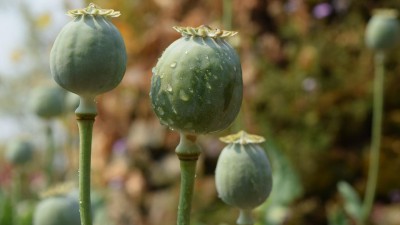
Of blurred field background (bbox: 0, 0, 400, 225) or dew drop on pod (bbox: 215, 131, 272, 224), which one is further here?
blurred field background (bbox: 0, 0, 400, 225)

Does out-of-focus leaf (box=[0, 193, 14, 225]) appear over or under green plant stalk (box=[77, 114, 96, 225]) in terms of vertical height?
under

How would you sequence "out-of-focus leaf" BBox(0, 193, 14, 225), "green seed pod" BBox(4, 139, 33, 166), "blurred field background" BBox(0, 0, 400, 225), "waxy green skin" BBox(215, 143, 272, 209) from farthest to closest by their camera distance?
"blurred field background" BBox(0, 0, 400, 225)
"green seed pod" BBox(4, 139, 33, 166)
"out-of-focus leaf" BBox(0, 193, 14, 225)
"waxy green skin" BBox(215, 143, 272, 209)

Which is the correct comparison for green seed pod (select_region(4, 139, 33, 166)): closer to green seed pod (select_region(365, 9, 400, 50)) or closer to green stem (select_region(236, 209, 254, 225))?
green seed pod (select_region(365, 9, 400, 50))

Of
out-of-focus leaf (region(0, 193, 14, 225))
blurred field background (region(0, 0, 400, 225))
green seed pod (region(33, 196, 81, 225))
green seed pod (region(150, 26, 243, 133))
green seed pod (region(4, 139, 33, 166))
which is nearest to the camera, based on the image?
green seed pod (region(150, 26, 243, 133))

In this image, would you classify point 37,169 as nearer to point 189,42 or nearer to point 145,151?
point 145,151

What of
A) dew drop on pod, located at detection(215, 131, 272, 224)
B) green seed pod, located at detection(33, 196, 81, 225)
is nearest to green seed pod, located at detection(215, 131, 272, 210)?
dew drop on pod, located at detection(215, 131, 272, 224)

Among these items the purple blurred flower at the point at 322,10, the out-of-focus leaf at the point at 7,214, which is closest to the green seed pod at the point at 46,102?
the out-of-focus leaf at the point at 7,214

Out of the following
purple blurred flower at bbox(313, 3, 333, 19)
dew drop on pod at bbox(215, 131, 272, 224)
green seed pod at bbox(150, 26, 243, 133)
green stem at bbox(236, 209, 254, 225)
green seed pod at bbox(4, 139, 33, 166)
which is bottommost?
green seed pod at bbox(4, 139, 33, 166)
